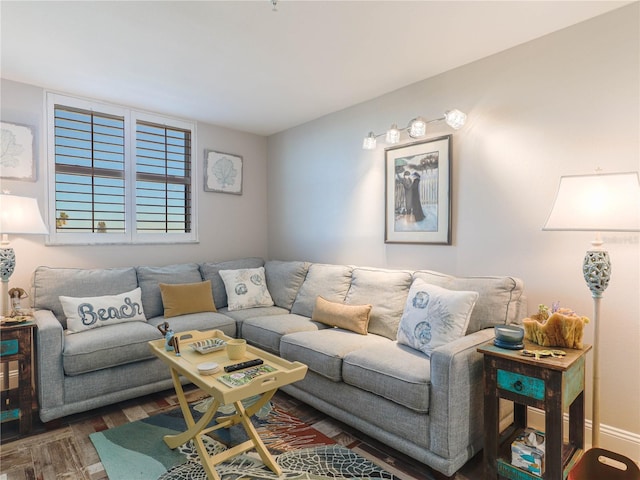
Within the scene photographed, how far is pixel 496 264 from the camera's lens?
8.04 feet

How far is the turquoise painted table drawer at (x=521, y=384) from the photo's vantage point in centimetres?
160

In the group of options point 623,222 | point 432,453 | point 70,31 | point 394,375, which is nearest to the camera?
point 623,222

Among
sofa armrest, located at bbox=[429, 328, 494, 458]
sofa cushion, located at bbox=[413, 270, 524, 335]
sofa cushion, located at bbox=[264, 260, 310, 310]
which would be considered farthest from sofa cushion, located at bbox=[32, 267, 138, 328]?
sofa cushion, located at bbox=[413, 270, 524, 335]

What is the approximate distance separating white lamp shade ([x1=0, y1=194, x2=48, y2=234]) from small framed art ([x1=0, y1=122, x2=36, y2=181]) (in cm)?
61

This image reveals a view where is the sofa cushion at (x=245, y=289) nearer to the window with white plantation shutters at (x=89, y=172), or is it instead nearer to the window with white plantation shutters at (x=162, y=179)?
the window with white plantation shutters at (x=162, y=179)

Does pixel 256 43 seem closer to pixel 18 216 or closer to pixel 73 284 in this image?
pixel 18 216

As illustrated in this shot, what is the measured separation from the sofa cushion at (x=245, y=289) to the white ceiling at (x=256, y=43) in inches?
65.7

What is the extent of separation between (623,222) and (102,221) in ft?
12.5

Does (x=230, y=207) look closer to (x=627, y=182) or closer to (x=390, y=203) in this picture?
(x=390, y=203)

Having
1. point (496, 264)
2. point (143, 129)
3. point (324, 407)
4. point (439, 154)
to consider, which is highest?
point (143, 129)

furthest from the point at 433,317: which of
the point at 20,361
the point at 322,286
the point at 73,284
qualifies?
the point at 73,284

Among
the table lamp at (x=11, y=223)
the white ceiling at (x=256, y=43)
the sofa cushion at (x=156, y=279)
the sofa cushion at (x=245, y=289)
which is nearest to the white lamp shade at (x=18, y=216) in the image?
the table lamp at (x=11, y=223)

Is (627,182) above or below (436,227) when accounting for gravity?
above

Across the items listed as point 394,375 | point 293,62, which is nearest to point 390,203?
point 293,62
